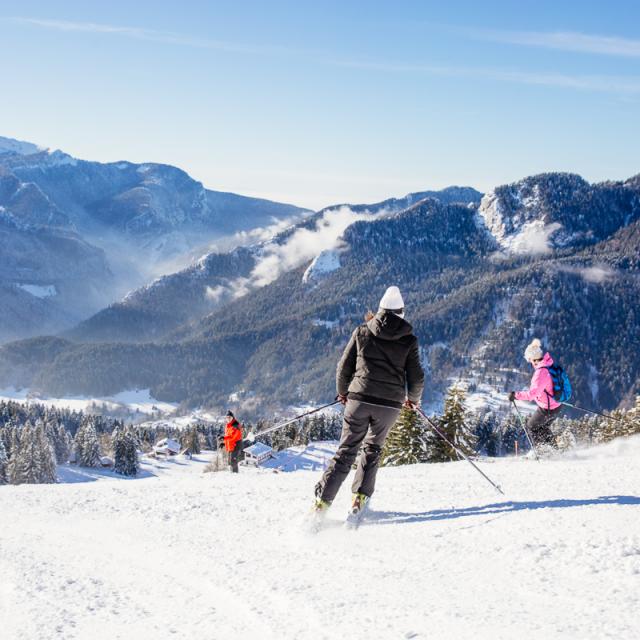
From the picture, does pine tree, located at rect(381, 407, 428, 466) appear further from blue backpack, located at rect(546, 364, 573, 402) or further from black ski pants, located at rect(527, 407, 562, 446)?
blue backpack, located at rect(546, 364, 573, 402)

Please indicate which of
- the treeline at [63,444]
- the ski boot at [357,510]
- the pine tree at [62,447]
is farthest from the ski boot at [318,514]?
the pine tree at [62,447]

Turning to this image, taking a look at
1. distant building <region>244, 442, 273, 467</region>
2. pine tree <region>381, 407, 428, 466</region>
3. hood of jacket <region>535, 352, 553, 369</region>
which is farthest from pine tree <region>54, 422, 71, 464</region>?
hood of jacket <region>535, 352, 553, 369</region>

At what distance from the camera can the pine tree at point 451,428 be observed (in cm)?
2706

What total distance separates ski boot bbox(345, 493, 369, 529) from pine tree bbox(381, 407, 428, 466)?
756 inches

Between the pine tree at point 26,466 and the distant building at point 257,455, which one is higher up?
the pine tree at point 26,466

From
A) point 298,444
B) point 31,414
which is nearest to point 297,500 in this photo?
point 298,444

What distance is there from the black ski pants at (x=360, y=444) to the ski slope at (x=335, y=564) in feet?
1.59

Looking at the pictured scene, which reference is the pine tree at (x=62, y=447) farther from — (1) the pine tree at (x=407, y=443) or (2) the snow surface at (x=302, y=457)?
(1) the pine tree at (x=407, y=443)

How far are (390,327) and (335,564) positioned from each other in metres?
2.91

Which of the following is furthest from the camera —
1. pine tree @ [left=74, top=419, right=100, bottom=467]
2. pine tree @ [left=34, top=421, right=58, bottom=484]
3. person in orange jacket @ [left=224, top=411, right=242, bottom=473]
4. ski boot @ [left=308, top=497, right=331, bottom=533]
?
pine tree @ [left=74, top=419, right=100, bottom=467]

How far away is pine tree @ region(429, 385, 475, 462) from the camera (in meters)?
27.1

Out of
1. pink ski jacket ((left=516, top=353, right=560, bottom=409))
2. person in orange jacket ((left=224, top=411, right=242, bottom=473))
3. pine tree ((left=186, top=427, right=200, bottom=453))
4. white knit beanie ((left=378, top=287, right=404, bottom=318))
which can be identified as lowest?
pine tree ((left=186, top=427, right=200, bottom=453))

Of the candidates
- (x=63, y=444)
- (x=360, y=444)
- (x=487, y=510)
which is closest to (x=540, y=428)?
(x=487, y=510)

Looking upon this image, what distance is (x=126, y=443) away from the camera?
8525 cm
